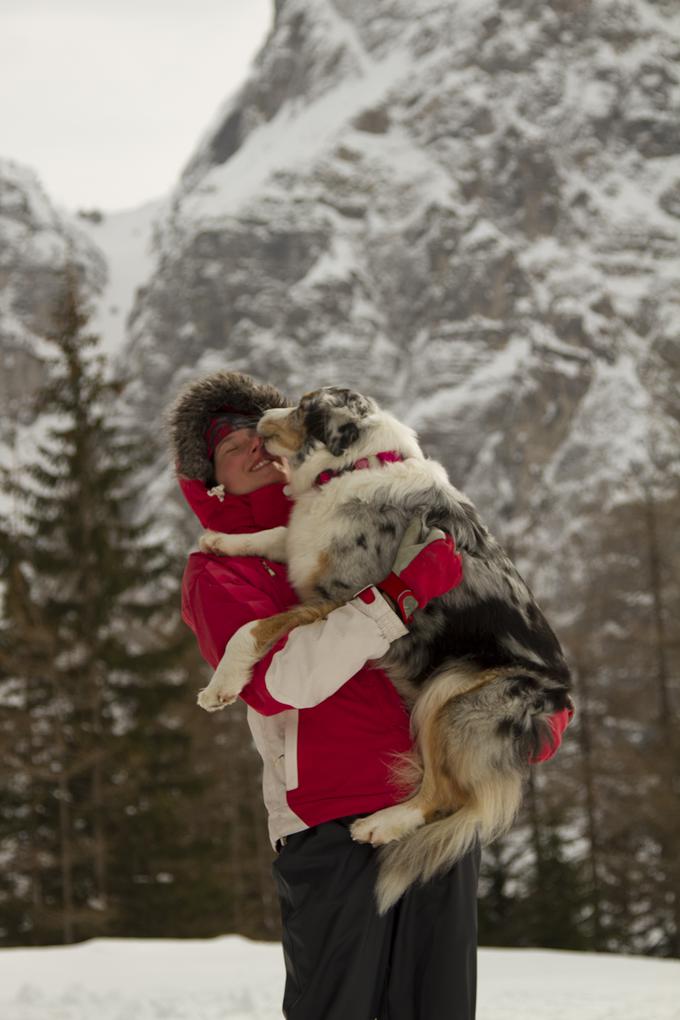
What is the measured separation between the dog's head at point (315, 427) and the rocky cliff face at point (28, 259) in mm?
125727

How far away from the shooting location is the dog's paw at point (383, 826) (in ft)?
8.87

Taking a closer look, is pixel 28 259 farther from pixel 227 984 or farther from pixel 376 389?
pixel 227 984

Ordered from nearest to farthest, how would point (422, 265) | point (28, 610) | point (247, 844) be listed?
point (28, 610), point (247, 844), point (422, 265)

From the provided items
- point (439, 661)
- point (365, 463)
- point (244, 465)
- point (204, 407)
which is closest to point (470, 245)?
point (204, 407)

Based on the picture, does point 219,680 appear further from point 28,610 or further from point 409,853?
point 28,610

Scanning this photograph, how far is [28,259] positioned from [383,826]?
15417 cm

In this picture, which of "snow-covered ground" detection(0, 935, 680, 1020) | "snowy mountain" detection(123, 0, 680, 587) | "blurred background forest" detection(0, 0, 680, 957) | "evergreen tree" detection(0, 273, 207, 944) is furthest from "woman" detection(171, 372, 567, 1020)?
"snowy mountain" detection(123, 0, 680, 587)

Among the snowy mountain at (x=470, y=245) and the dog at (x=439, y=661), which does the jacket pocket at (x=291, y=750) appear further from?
the snowy mountain at (x=470, y=245)

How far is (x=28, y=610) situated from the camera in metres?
15.8

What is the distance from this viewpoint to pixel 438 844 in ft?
9.00

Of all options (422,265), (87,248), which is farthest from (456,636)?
(87,248)

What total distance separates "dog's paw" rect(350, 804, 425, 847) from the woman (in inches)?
1.6

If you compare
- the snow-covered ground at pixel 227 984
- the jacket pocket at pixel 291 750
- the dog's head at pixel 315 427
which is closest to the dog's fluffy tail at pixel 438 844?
the jacket pocket at pixel 291 750

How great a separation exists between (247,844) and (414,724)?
19962mm
